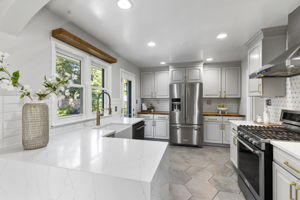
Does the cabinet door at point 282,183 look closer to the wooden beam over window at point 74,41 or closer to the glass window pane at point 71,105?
the glass window pane at point 71,105

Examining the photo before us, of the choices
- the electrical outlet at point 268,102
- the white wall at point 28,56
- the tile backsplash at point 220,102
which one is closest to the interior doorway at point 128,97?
the white wall at point 28,56

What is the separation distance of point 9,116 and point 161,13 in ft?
6.41

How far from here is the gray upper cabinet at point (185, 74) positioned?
390cm

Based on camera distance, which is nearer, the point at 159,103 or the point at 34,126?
the point at 34,126

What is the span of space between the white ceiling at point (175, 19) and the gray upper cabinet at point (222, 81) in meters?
1.34

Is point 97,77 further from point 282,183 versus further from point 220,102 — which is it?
point 220,102

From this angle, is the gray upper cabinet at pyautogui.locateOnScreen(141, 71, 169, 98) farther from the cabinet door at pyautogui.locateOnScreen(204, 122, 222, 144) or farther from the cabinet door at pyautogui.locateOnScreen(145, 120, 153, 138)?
the cabinet door at pyautogui.locateOnScreen(204, 122, 222, 144)

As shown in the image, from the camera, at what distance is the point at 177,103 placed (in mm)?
3889

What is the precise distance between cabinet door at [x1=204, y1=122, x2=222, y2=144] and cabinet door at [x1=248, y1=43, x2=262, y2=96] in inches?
59.8

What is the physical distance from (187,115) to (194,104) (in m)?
0.36

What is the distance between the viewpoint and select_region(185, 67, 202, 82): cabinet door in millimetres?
3889

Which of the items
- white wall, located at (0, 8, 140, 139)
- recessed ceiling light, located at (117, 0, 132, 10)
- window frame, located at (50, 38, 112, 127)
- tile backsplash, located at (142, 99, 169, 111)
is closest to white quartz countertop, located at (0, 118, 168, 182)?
white wall, located at (0, 8, 140, 139)

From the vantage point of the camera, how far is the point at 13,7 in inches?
43.9

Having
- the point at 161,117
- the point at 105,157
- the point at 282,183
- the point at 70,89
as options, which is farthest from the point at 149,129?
the point at 105,157
